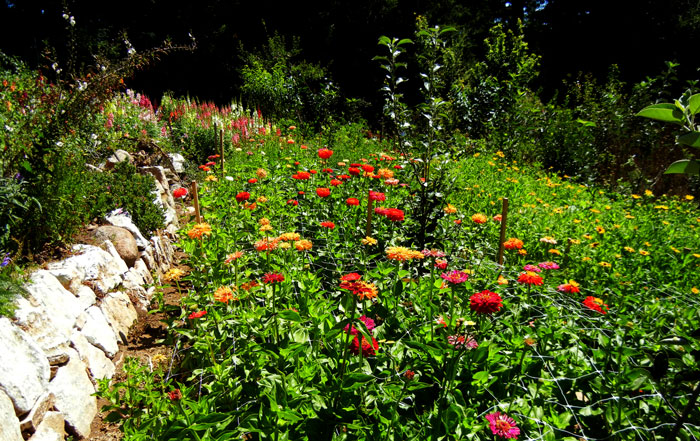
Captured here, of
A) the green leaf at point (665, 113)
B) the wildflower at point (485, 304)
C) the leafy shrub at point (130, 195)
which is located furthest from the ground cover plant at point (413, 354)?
the leafy shrub at point (130, 195)

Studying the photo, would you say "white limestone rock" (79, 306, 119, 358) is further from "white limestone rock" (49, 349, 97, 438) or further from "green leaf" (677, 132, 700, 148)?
"green leaf" (677, 132, 700, 148)

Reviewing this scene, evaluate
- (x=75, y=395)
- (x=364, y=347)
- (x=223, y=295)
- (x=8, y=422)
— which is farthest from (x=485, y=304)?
(x=75, y=395)

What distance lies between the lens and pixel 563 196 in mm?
5004

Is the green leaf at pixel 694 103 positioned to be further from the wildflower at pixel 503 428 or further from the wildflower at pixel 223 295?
the wildflower at pixel 223 295

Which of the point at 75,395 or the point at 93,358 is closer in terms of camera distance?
the point at 75,395

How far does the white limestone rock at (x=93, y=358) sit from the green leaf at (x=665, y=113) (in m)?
2.50

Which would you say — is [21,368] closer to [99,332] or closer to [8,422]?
[8,422]

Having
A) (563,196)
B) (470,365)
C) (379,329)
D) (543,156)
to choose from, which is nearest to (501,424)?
(470,365)

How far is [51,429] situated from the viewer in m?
1.65

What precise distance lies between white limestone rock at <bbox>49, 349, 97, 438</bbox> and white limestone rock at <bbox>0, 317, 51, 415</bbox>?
0.09 metres

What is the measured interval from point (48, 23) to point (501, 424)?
1445 cm

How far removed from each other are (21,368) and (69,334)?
0.37 m

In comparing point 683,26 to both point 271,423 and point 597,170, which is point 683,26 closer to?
point 597,170

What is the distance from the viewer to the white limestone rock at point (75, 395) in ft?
5.73
